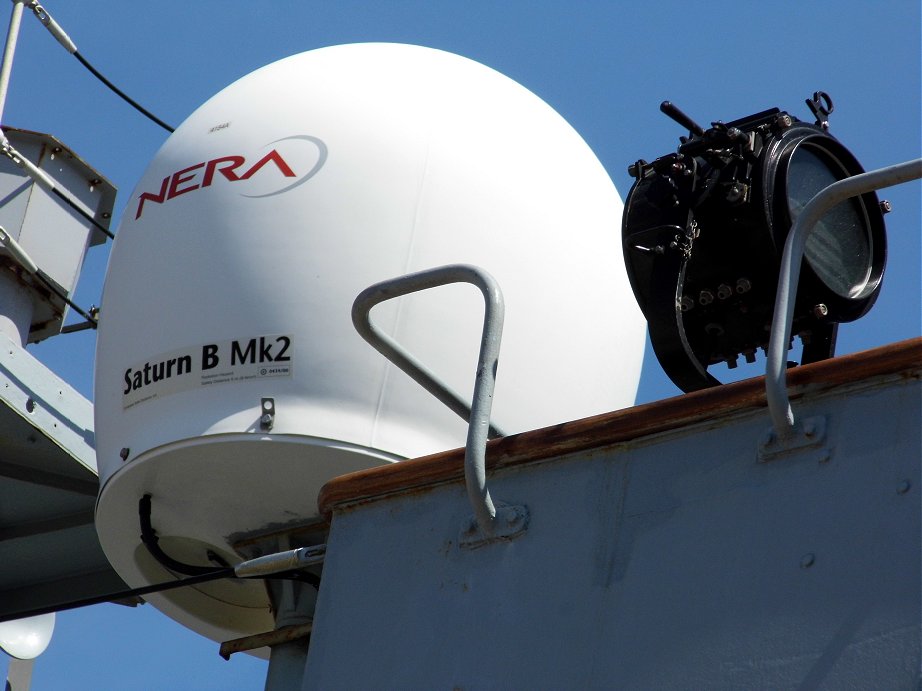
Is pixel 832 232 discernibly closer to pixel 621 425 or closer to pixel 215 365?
pixel 621 425

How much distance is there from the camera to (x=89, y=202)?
9.20 meters

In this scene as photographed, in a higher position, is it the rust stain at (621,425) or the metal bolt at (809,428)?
the rust stain at (621,425)

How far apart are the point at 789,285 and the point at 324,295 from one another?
229 cm

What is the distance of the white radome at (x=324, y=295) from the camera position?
17.2 ft

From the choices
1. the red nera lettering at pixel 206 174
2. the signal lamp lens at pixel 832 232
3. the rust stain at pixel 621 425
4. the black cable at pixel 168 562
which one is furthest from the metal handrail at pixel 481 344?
the red nera lettering at pixel 206 174

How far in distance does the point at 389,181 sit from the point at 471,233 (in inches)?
13.6

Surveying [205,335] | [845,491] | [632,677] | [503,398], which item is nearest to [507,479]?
[632,677]

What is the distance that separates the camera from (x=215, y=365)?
5324mm

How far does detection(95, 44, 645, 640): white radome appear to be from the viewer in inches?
206

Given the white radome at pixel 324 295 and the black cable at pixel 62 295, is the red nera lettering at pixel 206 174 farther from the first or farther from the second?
the black cable at pixel 62 295

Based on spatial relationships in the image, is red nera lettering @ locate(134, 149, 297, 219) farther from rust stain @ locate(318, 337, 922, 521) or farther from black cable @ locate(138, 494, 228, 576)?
rust stain @ locate(318, 337, 922, 521)

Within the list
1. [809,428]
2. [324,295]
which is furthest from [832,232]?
[324,295]

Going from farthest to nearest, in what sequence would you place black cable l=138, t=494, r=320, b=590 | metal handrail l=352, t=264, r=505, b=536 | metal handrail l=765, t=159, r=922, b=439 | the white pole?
1. the white pole
2. black cable l=138, t=494, r=320, b=590
3. metal handrail l=352, t=264, r=505, b=536
4. metal handrail l=765, t=159, r=922, b=439

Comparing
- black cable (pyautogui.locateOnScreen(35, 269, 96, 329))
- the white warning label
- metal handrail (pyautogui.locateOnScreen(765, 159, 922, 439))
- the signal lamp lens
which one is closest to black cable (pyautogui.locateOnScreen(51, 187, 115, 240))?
black cable (pyautogui.locateOnScreen(35, 269, 96, 329))
